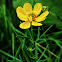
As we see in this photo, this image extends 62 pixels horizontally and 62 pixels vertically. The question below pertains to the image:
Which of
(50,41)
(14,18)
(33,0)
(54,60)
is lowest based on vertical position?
(54,60)

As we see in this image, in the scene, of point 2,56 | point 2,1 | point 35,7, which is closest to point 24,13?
point 35,7

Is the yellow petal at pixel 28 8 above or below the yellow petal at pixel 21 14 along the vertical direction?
above

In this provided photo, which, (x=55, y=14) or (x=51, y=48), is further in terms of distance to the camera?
(x=55, y=14)

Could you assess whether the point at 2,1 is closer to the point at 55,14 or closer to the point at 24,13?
the point at 55,14

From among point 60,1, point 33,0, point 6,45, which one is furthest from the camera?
point 60,1

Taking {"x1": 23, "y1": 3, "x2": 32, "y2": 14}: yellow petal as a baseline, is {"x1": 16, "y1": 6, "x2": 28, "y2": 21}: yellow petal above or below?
below

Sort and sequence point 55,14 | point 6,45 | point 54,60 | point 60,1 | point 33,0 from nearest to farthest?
1. point 33,0
2. point 54,60
3. point 6,45
4. point 55,14
5. point 60,1

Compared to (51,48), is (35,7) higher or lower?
higher

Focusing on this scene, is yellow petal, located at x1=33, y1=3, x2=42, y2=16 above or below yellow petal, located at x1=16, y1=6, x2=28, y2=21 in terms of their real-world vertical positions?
above
